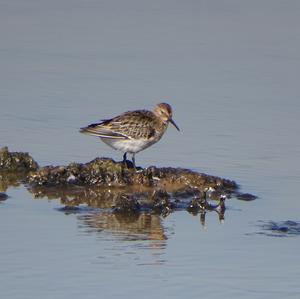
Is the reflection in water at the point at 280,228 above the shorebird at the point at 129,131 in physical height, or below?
below

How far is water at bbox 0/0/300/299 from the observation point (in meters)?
9.67

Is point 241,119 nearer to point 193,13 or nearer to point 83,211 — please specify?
point 83,211

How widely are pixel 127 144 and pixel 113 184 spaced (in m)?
0.89

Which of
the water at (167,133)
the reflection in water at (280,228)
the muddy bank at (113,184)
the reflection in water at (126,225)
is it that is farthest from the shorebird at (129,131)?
the reflection in water at (280,228)

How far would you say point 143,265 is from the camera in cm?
989

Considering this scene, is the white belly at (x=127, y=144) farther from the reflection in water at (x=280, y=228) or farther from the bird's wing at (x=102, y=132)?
the reflection in water at (x=280, y=228)

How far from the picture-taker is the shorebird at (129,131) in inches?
530

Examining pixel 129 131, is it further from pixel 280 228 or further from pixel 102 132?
pixel 280 228

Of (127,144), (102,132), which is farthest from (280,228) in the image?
(102,132)

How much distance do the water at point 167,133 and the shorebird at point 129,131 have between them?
32 centimetres

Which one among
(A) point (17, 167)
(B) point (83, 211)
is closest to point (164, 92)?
(A) point (17, 167)

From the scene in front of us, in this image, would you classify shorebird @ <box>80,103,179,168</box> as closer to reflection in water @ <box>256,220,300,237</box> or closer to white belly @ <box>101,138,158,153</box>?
white belly @ <box>101,138,158,153</box>

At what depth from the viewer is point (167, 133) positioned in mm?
15117

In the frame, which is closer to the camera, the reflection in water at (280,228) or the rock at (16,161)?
the reflection in water at (280,228)
